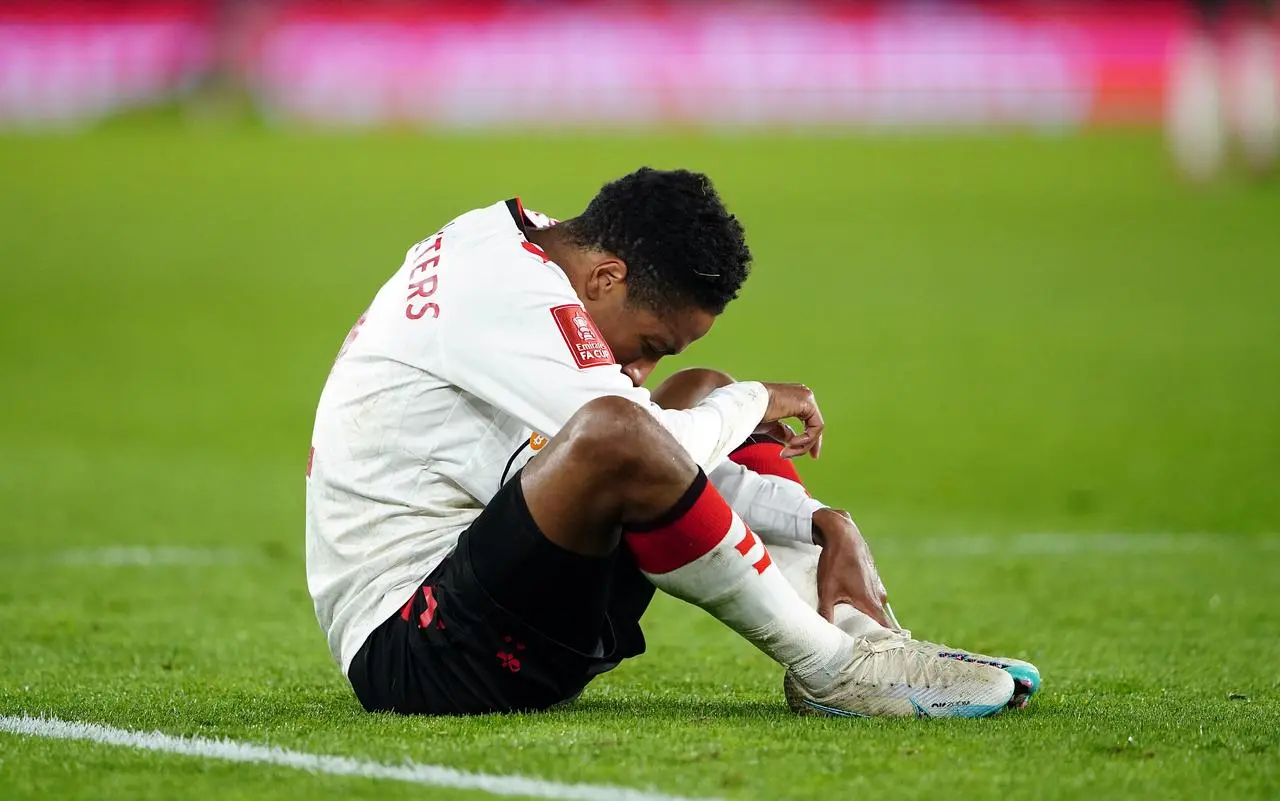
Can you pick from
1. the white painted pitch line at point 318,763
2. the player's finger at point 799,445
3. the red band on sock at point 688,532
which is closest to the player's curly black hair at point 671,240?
the player's finger at point 799,445

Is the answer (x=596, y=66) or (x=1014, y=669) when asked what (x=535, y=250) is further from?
(x=596, y=66)

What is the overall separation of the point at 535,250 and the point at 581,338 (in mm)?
334

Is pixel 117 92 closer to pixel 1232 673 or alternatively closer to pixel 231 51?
pixel 231 51

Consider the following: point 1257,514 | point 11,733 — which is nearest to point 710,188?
point 11,733

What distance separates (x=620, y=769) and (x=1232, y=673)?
2331mm

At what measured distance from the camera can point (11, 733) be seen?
4.12 m

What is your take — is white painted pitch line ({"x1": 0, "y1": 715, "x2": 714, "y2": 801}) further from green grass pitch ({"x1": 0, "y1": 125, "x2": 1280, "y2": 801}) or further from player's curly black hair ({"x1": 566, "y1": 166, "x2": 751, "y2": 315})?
player's curly black hair ({"x1": 566, "y1": 166, "x2": 751, "y2": 315})

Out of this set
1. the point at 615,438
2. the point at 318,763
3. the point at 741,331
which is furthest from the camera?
the point at 741,331

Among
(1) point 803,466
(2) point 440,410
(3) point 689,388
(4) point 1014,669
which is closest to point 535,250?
(2) point 440,410

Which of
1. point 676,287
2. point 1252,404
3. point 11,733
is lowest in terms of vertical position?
point 1252,404

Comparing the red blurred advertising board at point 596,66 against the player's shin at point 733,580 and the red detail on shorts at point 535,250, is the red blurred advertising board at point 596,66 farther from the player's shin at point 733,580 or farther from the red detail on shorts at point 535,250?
the player's shin at point 733,580

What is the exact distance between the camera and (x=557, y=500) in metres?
3.91

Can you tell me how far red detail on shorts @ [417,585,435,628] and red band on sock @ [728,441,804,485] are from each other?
3.15ft

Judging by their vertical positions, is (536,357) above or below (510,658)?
above
